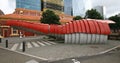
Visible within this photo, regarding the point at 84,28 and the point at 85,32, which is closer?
the point at 85,32

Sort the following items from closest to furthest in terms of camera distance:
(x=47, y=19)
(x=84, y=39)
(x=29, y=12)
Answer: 1. (x=84, y=39)
2. (x=47, y=19)
3. (x=29, y=12)

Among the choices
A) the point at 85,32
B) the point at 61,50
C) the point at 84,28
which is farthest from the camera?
the point at 84,28

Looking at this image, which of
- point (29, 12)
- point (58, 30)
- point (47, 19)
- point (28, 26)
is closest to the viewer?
point (58, 30)

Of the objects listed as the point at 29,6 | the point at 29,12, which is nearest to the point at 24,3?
the point at 29,6

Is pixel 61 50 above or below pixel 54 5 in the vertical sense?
below

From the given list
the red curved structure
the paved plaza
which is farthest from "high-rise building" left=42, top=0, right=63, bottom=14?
the paved plaza

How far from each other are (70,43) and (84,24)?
10.4 ft

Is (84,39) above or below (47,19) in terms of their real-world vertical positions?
below

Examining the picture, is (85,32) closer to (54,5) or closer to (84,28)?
(84,28)

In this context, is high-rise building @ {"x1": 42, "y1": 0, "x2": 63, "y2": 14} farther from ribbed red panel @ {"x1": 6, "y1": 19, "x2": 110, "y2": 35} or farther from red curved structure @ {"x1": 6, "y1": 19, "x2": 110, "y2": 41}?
ribbed red panel @ {"x1": 6, "y1": 19, "x2": 110, "y2": 35}

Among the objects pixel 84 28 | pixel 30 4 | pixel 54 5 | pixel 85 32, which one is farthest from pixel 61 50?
pixel 30 4

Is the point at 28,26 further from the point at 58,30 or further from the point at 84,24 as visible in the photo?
the point at 84,24

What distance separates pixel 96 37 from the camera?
20.4 meters

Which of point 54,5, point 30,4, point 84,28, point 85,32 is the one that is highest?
point 30,4
